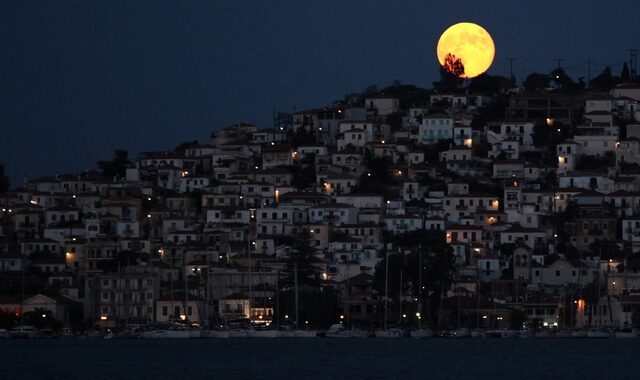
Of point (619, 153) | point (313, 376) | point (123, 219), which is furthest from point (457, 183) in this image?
point (313, 376)

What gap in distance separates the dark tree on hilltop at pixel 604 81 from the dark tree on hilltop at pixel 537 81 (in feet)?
8.57

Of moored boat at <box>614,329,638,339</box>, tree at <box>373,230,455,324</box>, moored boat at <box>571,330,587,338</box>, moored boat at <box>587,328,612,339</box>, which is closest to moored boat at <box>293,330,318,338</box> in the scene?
tree at <box>373,230,455,324</box>

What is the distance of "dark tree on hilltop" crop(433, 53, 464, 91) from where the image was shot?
122 metres

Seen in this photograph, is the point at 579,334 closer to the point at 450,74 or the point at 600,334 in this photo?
the point at 600,334

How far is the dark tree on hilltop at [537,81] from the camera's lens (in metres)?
125

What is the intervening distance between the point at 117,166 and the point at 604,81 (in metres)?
29.6

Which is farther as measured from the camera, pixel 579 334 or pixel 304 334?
pixel 579 334

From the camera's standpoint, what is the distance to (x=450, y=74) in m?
124

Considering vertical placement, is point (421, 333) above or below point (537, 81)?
below

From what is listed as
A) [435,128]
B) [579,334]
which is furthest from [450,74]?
[579,334]

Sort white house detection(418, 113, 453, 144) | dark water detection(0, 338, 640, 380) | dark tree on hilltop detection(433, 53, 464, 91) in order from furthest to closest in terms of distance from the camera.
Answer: dark tree on hilltop detection(433, 53, 464, 91)
white house detection(418, 113, 453, 144)
dark water detection(0, 338, 640, 380)

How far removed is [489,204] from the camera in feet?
340

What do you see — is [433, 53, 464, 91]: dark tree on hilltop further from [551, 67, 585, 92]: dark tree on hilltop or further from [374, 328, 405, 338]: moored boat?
[374, 328, 405, 338]: moored boat

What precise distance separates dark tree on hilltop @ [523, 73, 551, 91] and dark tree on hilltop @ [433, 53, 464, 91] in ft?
12.9
